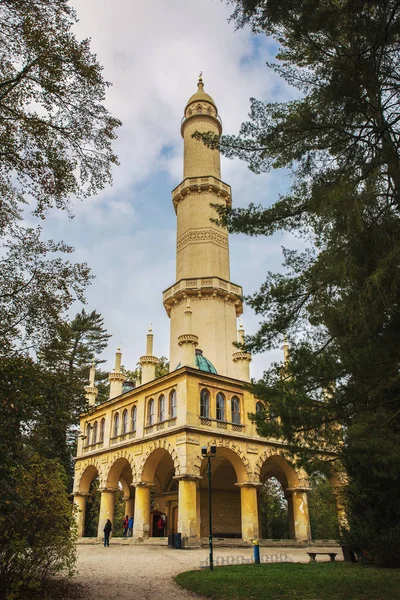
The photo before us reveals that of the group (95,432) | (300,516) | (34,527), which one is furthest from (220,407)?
(34,527)

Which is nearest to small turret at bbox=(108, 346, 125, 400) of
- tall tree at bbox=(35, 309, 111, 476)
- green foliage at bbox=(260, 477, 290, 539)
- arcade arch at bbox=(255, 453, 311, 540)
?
arcade arch at bbox=(255, 453, 311, 540)

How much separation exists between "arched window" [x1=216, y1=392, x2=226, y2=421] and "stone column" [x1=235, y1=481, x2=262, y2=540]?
11.4 ft

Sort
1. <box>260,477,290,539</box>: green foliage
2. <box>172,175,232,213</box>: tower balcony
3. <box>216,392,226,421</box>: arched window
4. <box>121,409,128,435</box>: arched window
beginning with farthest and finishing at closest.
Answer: <box>172,175,232,213</box>: tower balcony < <box>260,477,290,539</box>: green foliage < <box>121,409,128,435</box>: arched window < <box>216,392,226,421</box>: arched window

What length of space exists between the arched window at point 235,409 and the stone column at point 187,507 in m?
4.67

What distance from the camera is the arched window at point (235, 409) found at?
2684 cm

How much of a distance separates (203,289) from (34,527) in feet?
76.6

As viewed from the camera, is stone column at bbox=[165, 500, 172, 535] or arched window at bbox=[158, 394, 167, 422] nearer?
arched window at bbox=[158, 394, 167, 422]

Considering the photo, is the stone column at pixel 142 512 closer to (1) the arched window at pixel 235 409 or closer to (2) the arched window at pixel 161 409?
(2) the arched window at pixel 161 409

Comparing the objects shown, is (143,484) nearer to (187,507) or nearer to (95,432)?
(187,507)

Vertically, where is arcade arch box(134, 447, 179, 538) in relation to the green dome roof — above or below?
below

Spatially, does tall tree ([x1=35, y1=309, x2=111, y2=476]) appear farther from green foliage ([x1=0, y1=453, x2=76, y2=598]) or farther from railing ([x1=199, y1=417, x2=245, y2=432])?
railing ([x1=199, y1=417, x2=245, y2=432])

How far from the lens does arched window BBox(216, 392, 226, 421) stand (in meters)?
26.1

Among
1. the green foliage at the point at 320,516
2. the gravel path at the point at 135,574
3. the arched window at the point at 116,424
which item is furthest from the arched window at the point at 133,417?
the green foliage at the point at 320,516

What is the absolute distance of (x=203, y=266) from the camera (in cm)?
3366
